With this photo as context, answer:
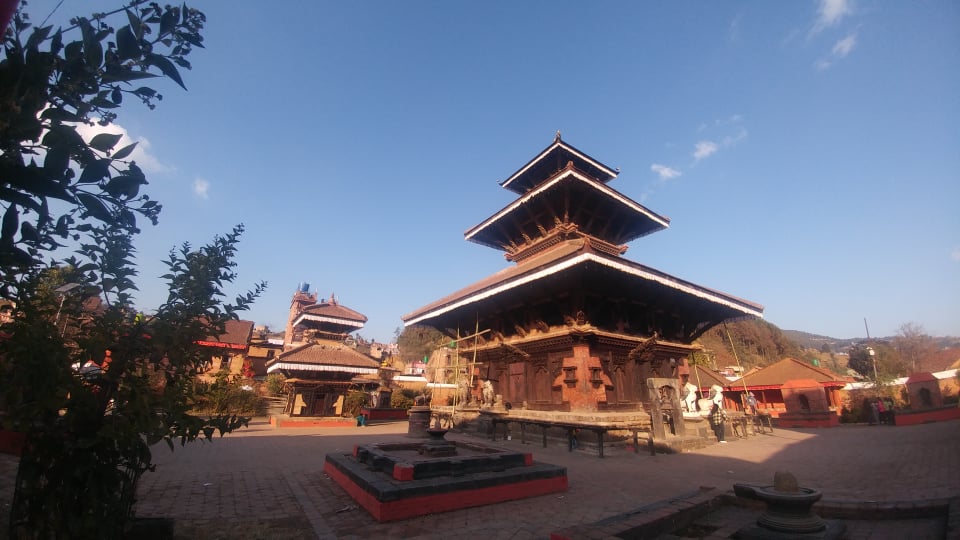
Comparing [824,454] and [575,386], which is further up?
[575,386]

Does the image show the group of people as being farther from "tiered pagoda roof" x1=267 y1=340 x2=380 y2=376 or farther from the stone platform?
"tiered pagoda roof" x1=267 y1=340 x2=380 y2=376

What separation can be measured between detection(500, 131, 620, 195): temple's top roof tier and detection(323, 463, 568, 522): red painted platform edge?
12704 millimetres

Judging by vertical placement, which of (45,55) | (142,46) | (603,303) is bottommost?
(45,55)

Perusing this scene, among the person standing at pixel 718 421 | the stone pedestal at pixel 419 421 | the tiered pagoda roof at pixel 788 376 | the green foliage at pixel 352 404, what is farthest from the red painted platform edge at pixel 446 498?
the tiered pagoda roof at pixel 788 376

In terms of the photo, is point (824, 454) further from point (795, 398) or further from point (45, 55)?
point (795, 398)

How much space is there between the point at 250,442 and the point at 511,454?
1128cm

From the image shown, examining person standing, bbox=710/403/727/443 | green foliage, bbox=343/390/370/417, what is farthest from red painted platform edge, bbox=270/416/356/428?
person standing, bbox=710/403/727/443

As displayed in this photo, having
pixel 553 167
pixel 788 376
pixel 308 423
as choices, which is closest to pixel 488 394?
pixel 553 167

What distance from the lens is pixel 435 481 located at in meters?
5.65

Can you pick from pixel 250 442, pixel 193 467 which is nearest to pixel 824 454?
pixel 193 467

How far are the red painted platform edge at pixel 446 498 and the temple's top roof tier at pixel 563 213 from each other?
1021cm

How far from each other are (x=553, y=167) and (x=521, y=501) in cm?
A: 1482

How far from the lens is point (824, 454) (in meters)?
10.8

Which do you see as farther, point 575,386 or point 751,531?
point 575,386
